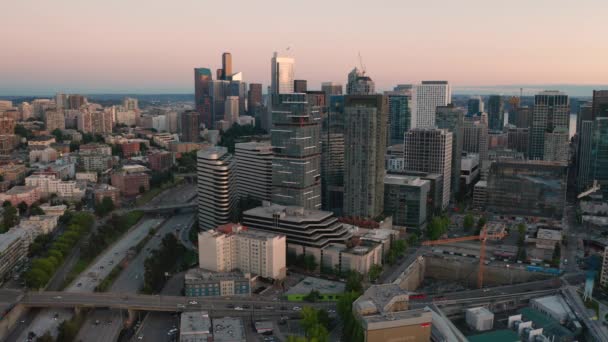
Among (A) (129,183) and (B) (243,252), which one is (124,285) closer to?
(B) (243,252)

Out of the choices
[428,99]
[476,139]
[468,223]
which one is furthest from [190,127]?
[468,223]

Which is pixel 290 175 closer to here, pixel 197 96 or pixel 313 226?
pixel 313 226

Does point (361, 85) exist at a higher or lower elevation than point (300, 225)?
higher

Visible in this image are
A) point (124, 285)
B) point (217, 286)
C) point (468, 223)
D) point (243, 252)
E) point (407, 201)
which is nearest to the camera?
point (217, 286)

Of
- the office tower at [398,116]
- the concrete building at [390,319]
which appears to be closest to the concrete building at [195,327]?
the concrete building at [390,319]

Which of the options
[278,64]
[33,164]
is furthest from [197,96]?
[33,164]

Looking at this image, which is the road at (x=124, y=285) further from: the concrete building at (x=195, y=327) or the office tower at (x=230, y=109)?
the office tower at (x=230, y=109)

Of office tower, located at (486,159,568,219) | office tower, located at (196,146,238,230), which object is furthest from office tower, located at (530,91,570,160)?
office tower, located at (196,146,238,230)

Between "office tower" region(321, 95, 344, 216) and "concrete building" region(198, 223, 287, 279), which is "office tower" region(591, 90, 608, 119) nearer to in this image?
"office tower" region(321, 95, 344, 216)
